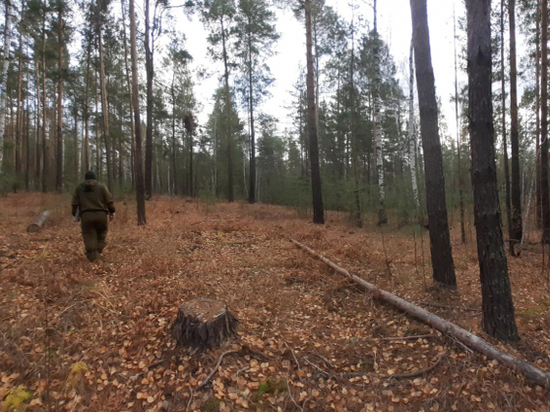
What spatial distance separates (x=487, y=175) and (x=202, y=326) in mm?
3759

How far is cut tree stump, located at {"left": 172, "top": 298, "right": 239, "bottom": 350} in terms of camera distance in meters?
3.46

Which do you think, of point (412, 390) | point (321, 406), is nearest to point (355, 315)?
point (412, 390)

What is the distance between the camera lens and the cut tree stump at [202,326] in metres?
3.46

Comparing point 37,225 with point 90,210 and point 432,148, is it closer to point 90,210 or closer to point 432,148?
point 90,210

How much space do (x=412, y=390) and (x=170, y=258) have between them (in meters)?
4.97

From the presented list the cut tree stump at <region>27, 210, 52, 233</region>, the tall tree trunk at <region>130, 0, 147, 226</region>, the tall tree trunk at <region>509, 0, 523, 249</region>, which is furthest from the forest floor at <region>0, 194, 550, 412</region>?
the tall tree trunk at <region>130, 0, 147, 226</region>

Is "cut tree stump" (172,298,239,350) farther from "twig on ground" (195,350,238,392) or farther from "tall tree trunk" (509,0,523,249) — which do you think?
"tall tree trunk" (509,0,523,249)

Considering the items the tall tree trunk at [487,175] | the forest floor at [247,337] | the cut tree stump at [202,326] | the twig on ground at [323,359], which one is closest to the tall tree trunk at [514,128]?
the forest floor at [247,337]

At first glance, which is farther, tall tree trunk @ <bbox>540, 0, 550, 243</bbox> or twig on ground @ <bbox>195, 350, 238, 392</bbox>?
tall tree trunk @ <bbox>540, 0, 550, 243</bbox>

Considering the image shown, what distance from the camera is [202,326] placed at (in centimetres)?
348

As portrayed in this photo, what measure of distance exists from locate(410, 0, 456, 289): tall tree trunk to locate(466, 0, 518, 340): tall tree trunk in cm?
150

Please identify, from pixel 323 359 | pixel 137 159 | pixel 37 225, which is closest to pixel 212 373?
pixel 323 359

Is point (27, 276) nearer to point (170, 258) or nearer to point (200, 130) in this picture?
point (170, 258)

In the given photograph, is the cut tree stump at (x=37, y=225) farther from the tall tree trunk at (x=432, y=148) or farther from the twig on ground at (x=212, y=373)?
the tall tree trunk at (x=432, y=148)
